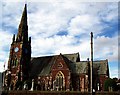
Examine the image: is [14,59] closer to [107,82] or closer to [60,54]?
[60,54]

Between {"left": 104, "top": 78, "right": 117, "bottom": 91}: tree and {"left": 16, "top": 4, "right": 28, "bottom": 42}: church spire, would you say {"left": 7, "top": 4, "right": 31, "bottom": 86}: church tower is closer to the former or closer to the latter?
{"left": 16, "top": 4, "right": 28, "bottom": 42}: church spire

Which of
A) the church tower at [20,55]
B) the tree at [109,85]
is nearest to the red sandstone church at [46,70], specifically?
the church tower at [20,55]

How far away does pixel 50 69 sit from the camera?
62344mm

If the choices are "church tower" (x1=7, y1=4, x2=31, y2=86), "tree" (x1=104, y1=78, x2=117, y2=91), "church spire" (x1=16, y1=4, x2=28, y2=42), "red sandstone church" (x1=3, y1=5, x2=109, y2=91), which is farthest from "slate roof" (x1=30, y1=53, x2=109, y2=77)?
"church spire" (x1=16, y1=4, x2=28, y2=42)

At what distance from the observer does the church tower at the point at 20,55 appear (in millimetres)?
64062

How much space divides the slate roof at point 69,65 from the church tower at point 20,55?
271cm

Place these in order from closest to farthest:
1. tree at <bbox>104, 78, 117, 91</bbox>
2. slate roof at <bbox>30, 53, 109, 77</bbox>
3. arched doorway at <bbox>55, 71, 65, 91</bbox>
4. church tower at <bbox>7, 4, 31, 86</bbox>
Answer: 1. tree at <bbox>104, 78, 117, 91</bbox>
2. slate roof at <bbox>30, 53, 109, 77</bbox>
3. arched doorway at <bbox>55, 71, 65, 91</bbox>
4. church tower at <bbox>7, 4, 31, 86</bbox>

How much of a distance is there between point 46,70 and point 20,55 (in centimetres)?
841

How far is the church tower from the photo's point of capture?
64.1 meters

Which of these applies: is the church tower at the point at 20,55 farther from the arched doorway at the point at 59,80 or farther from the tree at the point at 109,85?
the tree at the point at 109,85

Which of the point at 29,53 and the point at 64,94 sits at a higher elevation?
the point at 29,53

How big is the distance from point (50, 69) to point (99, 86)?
14137mm


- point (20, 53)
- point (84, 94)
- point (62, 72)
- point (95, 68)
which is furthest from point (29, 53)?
point (84, 94)

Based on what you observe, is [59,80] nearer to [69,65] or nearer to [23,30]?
[69,65]
